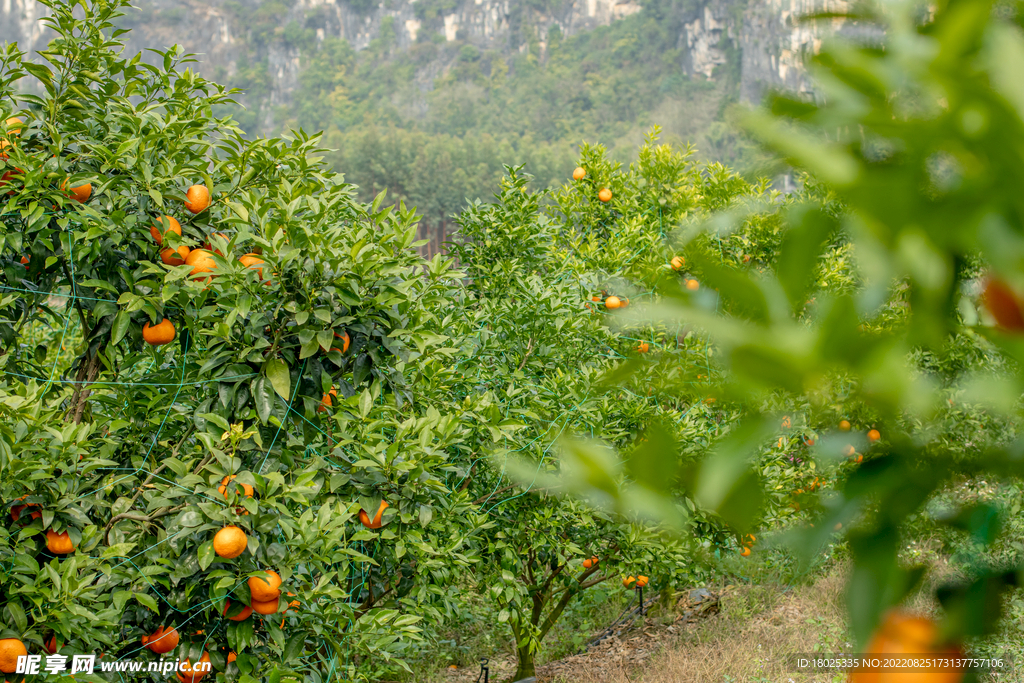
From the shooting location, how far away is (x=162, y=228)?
1.70m

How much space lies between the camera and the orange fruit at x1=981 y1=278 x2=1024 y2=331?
0.81ft

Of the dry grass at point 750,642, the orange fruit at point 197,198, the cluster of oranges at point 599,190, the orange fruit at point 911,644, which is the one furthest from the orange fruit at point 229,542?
the cluster of oranges at point 599,190

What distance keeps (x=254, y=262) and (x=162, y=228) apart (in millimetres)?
312

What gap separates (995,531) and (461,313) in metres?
2.50

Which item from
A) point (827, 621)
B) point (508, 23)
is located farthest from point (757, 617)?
point (508, 23)

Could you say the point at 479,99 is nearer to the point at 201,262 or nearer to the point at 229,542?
the point at 201,262

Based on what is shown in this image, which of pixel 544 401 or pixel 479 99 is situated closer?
pixel 544 401

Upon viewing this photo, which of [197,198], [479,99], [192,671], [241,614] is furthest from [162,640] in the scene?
[479,99]

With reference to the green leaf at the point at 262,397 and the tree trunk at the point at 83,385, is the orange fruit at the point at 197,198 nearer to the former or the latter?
the tree trunk at the point at 83,385

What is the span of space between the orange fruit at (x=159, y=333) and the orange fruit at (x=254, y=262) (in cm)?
28

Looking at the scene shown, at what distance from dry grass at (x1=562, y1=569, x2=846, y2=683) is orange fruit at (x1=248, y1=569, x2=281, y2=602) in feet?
8.38

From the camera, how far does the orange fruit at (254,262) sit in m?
1.56

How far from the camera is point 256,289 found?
1542 millimetres

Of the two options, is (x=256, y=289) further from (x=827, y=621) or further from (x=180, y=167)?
(x=827, y=621)
